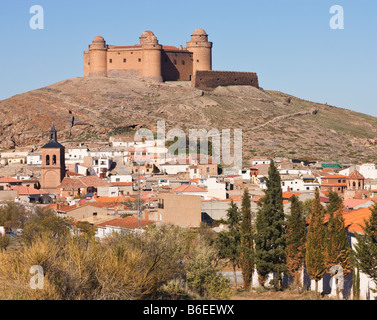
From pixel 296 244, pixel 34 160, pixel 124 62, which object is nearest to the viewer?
pixel 296 244

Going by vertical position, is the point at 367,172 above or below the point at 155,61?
below

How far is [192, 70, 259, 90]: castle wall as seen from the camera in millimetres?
113812

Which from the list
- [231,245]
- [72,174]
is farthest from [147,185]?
[231,245]

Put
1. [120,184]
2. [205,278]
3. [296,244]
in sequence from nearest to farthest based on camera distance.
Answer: [205,278]
[296,244]
[120,184]

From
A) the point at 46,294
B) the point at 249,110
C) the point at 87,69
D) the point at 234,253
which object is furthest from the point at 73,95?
the point at 46,294

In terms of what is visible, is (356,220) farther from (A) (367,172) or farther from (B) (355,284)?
(A) (367,172)

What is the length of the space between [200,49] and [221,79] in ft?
19.5

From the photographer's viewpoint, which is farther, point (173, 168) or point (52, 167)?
point (173, 168)

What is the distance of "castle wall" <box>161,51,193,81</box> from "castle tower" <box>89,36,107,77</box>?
29.1ft

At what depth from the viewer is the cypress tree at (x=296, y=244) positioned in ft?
89.4

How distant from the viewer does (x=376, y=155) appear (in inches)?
4011

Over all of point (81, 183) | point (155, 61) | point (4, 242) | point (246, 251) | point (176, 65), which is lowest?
point (4, 242)

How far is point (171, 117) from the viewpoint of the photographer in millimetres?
105438

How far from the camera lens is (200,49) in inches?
4542
